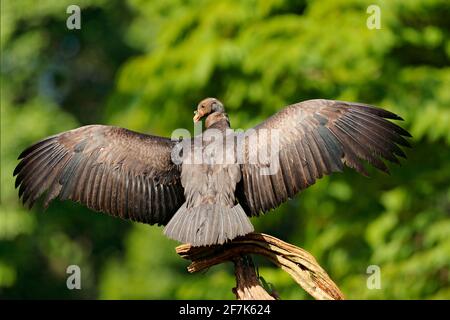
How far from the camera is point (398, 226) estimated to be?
13.8 metres

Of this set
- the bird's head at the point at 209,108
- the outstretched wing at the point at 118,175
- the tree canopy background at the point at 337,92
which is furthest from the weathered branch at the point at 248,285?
the tree canopy background at the point at 337,92

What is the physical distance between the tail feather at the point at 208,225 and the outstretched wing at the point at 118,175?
0.37 meters

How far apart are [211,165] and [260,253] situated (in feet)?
2.18

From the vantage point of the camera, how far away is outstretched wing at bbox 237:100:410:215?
7.51m

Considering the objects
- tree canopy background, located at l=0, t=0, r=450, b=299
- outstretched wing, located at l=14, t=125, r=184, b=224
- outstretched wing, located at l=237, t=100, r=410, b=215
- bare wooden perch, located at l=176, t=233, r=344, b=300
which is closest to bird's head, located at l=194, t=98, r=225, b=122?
outstretched wing, located at l=14, t=125, r=184, b=224

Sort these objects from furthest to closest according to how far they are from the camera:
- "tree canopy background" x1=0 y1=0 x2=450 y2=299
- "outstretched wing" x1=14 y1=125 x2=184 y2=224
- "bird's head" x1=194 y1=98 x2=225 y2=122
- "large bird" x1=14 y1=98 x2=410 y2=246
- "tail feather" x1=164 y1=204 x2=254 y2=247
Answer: "tree canopy background" x1=0 y1=0 x2=450 y2=299 → "bird's head" x1=194 y1=98 x2=225 y2=122 → "outstretched wing" x1=14 y1=125 x2=184 y2=224 → "large bird" x1=14 y1=98 x2=410 y2=246 → "tail feather" x1=164 y1=204 x2=254 y2=247

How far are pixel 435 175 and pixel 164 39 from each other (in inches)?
154

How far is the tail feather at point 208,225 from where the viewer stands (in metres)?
7.18

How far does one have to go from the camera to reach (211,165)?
754 centimetres

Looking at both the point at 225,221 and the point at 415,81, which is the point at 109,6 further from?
the point at 225,221

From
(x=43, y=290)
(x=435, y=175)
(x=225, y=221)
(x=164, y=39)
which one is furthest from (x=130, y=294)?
(x=225, y=221)

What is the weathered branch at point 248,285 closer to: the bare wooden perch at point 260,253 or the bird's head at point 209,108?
the bare wooden perch at point 260,253

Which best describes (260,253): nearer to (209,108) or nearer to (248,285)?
(248,285)

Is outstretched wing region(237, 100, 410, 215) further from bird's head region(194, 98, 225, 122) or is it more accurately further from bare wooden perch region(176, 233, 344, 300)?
bird's head region(194, 98, 225, 122)
